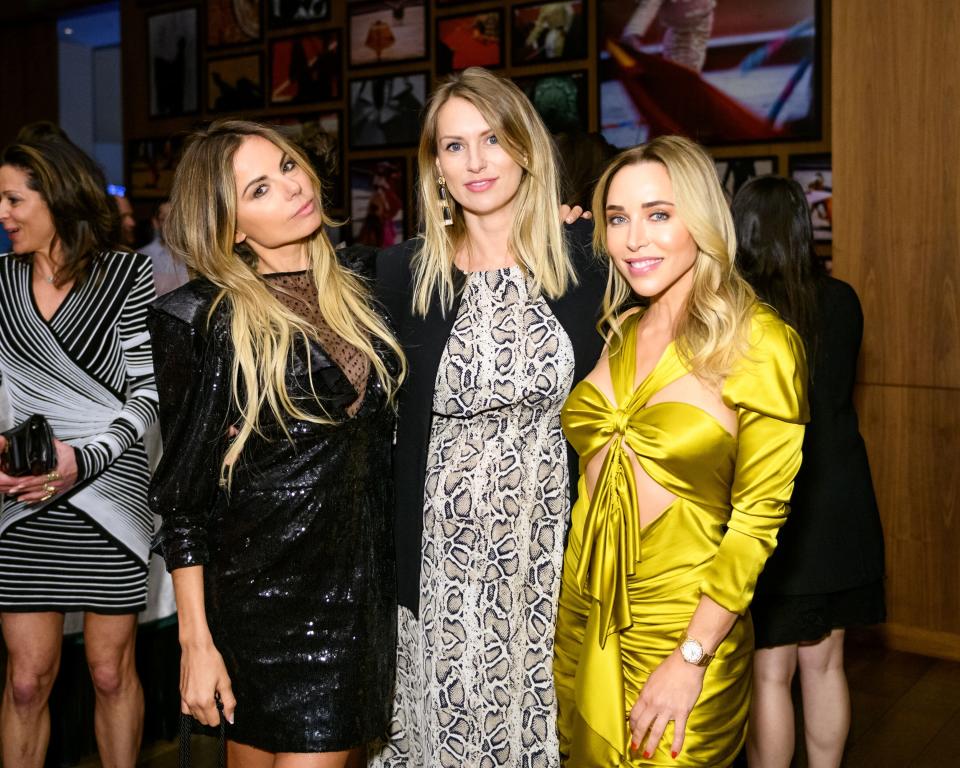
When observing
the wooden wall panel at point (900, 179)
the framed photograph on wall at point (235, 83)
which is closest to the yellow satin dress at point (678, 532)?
the wooden wall panel at point (900, 179)

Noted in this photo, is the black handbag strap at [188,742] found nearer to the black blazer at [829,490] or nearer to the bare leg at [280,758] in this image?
the bare leg at [280,758]

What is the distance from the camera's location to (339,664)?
2043 mm

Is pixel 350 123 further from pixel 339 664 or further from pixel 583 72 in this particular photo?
pixel 339 664

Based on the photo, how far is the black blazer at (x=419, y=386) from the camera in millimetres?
2277

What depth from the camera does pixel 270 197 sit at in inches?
81.6

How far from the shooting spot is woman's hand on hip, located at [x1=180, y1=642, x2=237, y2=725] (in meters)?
1.97

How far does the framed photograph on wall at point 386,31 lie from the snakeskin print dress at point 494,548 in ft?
14.6

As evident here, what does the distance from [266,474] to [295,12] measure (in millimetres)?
5539

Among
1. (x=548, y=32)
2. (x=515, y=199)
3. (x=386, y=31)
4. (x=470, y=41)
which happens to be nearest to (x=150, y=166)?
(x=386, y=31)

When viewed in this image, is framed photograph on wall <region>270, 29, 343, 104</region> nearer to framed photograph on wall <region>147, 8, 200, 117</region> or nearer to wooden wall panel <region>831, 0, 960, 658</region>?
framed photograph on wall <region>147, 8, 200, 117</region>

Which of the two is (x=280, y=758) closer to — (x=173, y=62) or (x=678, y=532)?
(x=678, y=532)

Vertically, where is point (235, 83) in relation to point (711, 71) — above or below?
above

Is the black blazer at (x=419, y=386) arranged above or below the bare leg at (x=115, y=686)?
above

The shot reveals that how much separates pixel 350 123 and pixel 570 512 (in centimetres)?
492
